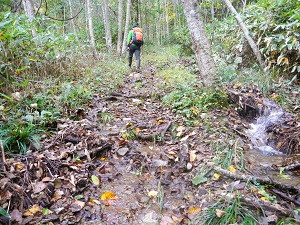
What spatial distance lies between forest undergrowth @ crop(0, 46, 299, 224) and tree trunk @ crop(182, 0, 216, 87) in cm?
30

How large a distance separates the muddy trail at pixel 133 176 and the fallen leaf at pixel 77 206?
0.03ft

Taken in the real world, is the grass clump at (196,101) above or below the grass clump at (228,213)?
above

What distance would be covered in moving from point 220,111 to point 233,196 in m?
2.45

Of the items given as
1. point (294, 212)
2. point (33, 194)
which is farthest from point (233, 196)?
point (33, 194)

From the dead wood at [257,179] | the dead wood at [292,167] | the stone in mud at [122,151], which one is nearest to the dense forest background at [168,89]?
the dead wood at [257,179]

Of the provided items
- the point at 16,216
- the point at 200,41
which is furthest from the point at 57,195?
the point at 200,41

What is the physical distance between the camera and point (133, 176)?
291 cm

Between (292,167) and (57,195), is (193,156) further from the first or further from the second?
(57,195)

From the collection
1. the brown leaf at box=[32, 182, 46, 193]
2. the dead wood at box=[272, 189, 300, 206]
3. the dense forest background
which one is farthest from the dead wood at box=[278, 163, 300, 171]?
the brown leaf at box=[32, 182, 46, 193]

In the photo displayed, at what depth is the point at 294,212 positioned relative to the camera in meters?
2.08

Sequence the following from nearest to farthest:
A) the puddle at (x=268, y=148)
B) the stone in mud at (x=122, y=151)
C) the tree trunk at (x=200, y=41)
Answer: the puddle at (x=268, y=148) < the stone in mud at (x=122, y=151) < the tree trunk at (x=200, y=41)

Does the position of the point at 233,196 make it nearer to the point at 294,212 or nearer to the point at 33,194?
the point at 294,212

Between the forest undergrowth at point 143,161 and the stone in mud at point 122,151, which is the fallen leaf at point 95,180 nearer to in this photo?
the forest undergrowth at point 143,161

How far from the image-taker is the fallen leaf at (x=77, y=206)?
2213 mm
